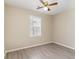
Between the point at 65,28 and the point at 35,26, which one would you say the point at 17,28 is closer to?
the point at 35,26

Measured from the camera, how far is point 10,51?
13.4 ft

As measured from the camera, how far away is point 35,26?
5246 mm

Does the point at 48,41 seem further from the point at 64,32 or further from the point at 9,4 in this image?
the point at 9,4

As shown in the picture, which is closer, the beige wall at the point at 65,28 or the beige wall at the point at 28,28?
the beige wall at the point at 28,28

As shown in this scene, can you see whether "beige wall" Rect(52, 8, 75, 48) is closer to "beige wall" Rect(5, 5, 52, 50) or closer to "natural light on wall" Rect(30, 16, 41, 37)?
"natural light on wall" Rect(30, 16, 41, 37)

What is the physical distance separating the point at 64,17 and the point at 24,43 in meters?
3.10

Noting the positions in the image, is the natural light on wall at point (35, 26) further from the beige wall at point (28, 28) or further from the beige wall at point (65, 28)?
the beige wall at point (65, 28)

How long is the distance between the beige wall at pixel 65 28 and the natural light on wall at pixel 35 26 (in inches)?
53.1

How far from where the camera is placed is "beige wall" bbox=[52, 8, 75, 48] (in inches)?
183

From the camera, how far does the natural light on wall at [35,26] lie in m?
4.99

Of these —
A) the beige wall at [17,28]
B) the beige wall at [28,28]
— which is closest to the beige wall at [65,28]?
the beige wall at [28,28]

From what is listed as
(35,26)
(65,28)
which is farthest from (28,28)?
(65,28)

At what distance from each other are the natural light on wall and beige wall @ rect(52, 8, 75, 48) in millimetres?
1348

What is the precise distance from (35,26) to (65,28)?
199cm
